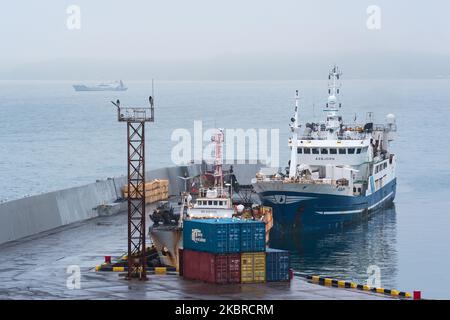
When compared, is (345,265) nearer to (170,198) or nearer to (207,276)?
(207,276)

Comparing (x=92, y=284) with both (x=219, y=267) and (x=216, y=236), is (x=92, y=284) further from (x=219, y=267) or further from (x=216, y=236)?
(x=216, y=236)

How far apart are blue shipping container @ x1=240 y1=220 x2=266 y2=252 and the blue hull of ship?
1196 inches

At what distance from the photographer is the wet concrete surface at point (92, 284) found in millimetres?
51250

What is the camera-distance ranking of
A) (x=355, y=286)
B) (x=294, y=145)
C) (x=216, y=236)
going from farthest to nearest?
(x=294, y=145)
(x=355, y=286)
(x=216, y=236)

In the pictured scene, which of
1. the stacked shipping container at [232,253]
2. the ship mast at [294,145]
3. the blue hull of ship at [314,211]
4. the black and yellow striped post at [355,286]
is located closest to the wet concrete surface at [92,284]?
the stacked shipping container at [232,253]

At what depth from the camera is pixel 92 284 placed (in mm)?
54250

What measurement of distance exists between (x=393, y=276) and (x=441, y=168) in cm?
8789

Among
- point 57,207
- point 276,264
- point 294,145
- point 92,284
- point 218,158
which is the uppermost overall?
point 218,158

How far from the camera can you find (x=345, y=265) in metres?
69.4

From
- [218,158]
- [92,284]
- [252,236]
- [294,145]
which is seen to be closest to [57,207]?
[218,158]

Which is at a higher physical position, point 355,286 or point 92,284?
point 92,284

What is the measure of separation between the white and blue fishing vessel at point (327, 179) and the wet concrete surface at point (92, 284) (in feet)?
59.0

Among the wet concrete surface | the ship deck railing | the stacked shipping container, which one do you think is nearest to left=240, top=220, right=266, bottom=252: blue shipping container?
the stacked shipping container

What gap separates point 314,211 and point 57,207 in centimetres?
1928
